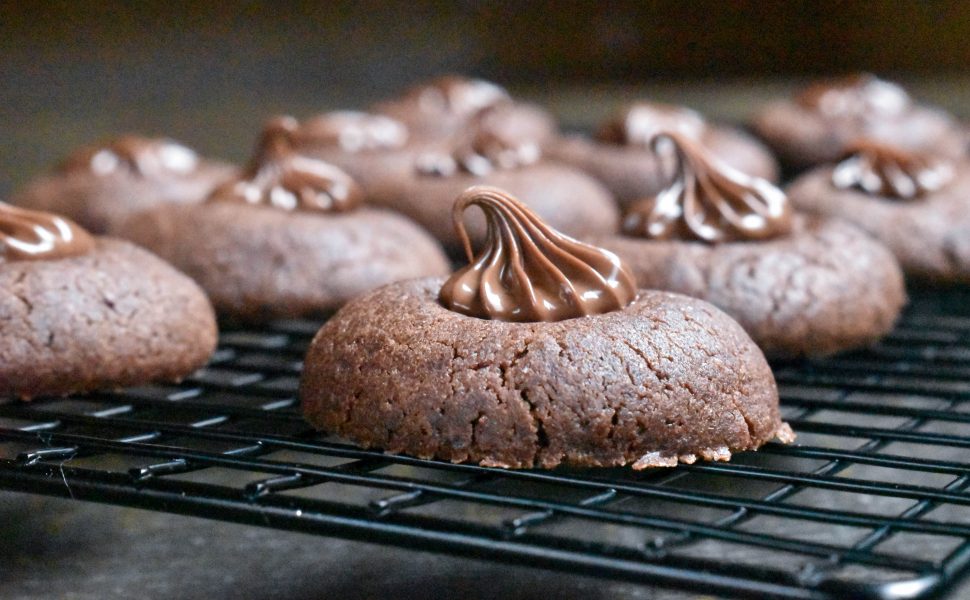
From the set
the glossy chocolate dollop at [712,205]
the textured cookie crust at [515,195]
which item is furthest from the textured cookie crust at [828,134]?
the glossy chocolate dollop at [712,205]

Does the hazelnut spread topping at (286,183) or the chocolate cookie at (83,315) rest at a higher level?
the hazelnut spread topping at (286,183)

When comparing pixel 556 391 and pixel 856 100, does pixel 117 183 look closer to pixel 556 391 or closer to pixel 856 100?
pixel 556 391

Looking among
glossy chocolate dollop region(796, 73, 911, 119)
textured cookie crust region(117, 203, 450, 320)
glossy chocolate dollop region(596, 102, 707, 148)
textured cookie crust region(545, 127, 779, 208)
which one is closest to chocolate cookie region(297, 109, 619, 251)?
textured cookie crust region(545, 127, 779, 208)

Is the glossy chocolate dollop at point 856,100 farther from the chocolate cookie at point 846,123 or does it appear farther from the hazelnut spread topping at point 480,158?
the hazelnut spread topping at point 480,158

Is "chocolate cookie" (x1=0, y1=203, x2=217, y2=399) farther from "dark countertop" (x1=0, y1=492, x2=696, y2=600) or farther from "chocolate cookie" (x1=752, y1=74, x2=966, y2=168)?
"chocolate cookie" (x1=752, y1=74, x2=966, y2=168)

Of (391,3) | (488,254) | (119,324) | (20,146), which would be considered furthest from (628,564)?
(391,3)

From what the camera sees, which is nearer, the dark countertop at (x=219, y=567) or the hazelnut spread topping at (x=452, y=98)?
the dark countertop at (x=219, y=567)

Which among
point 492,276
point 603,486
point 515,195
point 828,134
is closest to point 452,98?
point 828,134
